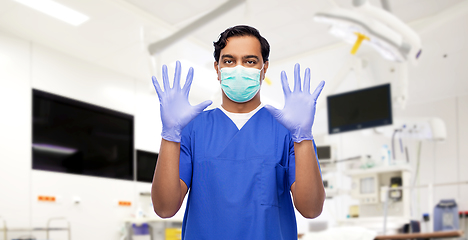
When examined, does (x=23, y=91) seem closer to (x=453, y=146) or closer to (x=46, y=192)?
(x=46, y=192)

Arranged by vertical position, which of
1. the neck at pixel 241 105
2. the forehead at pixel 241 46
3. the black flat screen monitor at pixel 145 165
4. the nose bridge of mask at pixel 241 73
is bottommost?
the black flat screen monitor at pixel 145 165

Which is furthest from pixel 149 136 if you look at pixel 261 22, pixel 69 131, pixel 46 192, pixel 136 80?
pixel 261 22

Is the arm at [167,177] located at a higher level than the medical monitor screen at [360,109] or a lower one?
lower

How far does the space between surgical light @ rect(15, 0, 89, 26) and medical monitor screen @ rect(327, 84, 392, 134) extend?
2.80 metres

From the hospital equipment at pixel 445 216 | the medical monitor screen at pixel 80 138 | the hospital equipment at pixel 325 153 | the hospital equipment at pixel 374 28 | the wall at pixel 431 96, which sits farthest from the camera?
the wall at pixel 431 96

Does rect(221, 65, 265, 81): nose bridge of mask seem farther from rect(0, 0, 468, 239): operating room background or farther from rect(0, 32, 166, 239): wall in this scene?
rect(0, 32, 166, 239): wall

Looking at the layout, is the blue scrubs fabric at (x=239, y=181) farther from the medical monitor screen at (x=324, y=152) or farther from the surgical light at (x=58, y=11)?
the medical monitor screen at (x=324, y=152)

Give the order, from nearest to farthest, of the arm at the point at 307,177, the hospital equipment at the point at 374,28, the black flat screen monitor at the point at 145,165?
the arm at the point at 307,177
the hospital equipment at the point at 374,28
the black flat screen monitor at the point at 145,165

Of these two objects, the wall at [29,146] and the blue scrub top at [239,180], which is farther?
the wall at [29,146]

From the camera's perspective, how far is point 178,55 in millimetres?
5484

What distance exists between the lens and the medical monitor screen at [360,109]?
4320 millimetres

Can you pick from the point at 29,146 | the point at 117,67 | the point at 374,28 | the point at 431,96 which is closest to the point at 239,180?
the point at 374,28

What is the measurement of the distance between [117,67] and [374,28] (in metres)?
3.68

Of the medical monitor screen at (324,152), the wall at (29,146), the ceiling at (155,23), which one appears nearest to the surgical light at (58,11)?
the ceiling at (155,23)
